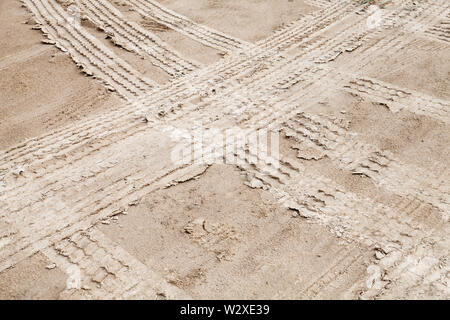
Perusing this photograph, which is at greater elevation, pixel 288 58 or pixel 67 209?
pixel 288 58

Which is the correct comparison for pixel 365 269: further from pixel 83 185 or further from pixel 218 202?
pixel 83 185

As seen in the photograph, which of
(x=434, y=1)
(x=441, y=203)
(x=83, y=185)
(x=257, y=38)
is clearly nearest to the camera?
(x=441, y=203)

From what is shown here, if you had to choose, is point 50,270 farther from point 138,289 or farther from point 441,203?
point 441,203

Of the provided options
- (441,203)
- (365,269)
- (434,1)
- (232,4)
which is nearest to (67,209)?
(365,269)
